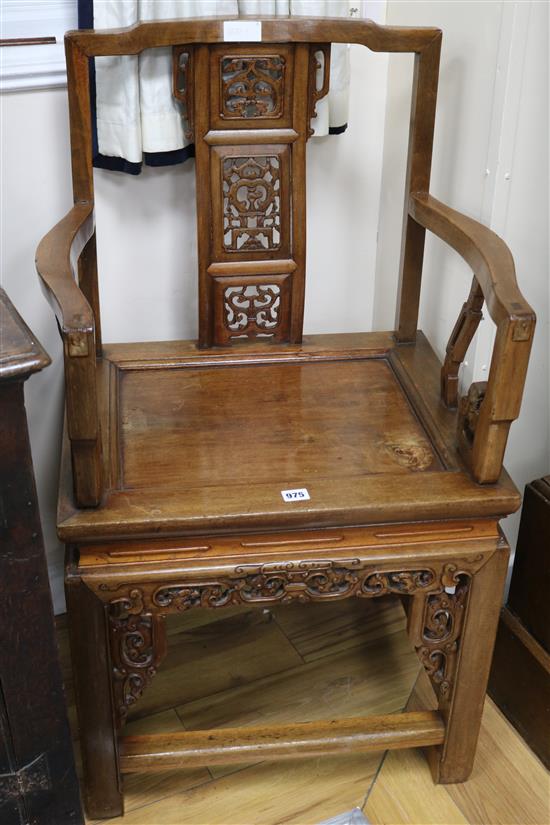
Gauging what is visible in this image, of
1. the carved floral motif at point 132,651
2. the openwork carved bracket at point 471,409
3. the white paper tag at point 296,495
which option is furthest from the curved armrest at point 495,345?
the carved floral motif at point 132,651

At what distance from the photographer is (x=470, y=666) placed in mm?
1427

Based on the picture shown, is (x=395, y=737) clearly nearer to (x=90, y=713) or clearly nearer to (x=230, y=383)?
(x=90, y=713)

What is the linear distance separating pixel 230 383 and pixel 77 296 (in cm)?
42

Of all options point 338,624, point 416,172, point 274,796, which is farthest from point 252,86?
point 274,796

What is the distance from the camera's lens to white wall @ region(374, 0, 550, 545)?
143 cm

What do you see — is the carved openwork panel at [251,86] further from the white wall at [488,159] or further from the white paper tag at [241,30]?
the white wall at [488,159]

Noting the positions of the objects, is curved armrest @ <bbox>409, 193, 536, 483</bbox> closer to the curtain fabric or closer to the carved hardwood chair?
the carved hardwood chair

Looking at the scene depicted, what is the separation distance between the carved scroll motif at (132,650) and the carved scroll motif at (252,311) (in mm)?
541

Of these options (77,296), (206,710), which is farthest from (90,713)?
(77,296)

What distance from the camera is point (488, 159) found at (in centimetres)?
149

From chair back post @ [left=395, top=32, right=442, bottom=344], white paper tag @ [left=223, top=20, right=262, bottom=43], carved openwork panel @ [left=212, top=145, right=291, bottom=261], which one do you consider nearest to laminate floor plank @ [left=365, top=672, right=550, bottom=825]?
chair back post @ [left=395, top=32, right=442, bottom=344]

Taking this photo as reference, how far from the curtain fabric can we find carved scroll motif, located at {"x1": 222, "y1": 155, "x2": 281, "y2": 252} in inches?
4.4

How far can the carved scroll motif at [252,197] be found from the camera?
1.55 metres

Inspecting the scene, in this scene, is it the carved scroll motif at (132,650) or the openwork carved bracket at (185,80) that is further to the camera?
the openwork carved bracket at (185,80)
